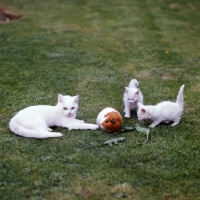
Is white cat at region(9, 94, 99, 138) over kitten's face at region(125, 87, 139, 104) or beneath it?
beneath

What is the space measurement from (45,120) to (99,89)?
7.18 ft

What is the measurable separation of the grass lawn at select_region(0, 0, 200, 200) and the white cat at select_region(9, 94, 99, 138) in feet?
0.35

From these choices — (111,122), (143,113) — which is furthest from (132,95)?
(111,122)

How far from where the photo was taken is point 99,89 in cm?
731

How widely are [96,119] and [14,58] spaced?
4.20 meters

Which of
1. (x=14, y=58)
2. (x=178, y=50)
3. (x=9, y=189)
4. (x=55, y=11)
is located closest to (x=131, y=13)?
(x=55, y=11)

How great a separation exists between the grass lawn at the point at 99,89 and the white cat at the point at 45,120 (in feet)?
0.35

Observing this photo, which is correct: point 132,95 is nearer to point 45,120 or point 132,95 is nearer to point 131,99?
point 131,99

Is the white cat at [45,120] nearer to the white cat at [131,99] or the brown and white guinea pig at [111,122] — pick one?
the brown and white guinea pig at [111,122]

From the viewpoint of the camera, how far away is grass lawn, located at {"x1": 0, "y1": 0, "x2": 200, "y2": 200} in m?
4.10

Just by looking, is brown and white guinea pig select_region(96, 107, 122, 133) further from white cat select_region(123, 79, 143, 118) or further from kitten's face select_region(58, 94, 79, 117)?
white cat select_region(123, 79, 143, 118)

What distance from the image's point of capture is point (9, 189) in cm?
393

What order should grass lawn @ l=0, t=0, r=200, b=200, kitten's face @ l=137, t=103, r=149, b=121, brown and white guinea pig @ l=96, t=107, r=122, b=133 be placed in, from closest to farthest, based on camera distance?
grass lawn @ l=0, t=0, r=200, b=200 < brown and white guinea pig @ l=96, t=107, r=122, b=133 < kitten's face @ l=137, t=103, r=149, b=121

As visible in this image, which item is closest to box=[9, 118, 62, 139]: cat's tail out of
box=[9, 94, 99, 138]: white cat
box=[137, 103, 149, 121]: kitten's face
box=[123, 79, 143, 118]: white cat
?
box=[9, 94, 99, 138]: white cat
